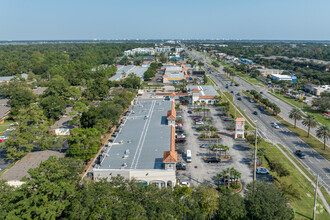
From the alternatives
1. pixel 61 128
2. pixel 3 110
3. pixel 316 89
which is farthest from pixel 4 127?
pixel 316 89

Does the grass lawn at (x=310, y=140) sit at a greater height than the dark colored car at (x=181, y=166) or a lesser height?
greater

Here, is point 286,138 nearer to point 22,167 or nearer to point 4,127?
point 22,167

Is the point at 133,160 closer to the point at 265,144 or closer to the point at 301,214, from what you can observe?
the point at 301,214

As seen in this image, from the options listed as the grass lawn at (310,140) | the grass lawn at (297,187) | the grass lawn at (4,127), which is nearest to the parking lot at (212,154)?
the grass lawn at (297,187)

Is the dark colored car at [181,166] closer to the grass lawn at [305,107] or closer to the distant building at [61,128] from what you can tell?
the distant building at [61,128]

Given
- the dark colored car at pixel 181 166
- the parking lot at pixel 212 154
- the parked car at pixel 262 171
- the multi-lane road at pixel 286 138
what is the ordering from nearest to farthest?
the parking lot at pixel 212 154
the parked car at pixel 262 171
the multi-lane road at pixel 286 138
the dark colored car at pixel 181 166
